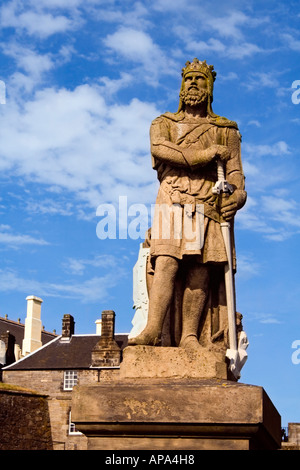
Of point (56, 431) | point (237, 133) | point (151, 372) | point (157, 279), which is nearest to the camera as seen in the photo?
point (151, 372)

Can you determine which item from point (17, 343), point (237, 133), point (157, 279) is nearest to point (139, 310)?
point (157, 279)

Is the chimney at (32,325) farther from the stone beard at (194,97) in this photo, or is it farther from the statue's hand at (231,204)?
the statue's hand at (231,204)

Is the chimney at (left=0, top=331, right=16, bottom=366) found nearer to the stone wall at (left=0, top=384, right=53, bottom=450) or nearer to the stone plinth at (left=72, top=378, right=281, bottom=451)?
the stone wall at (left=0, top=384, right=53, bottom=450)

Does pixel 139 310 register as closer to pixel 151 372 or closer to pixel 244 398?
pixel 151 372

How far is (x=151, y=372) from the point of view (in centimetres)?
749

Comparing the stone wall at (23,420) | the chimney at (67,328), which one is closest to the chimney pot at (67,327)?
the chimney at (67,328)

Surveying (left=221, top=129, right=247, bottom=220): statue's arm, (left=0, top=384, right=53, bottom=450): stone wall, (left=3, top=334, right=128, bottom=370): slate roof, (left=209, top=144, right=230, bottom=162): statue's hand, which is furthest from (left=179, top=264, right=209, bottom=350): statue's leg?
(left=3, top=334, right=128, bottom=370): slate roof

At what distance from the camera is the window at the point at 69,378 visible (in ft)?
168

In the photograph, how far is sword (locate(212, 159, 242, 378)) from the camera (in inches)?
314

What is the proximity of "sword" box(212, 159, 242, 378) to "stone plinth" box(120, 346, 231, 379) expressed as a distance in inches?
14.1

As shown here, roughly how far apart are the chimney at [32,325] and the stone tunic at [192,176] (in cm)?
5507

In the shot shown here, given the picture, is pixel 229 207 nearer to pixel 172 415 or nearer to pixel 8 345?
pixel 172 415
